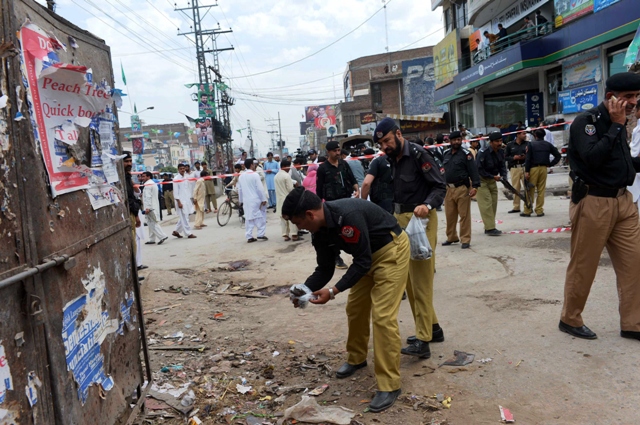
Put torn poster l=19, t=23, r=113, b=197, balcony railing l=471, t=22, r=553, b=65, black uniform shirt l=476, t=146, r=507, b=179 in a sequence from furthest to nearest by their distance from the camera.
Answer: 1. balcony railing l=471, t=22, r=553, b=65
2. black uniform shirt l=476, t=146, r=507, b=179
3. torn poster l=19, t=23, r=113, b=197

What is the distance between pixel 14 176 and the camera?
1.83 m

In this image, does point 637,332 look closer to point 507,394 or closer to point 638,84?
point 507,394

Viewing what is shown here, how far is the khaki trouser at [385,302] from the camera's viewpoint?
11.0ft

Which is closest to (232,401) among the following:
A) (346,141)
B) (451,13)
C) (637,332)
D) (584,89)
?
(637,332)

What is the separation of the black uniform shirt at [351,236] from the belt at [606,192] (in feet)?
5.43

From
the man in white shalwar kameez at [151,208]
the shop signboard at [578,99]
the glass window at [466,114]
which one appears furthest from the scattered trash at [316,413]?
the glass window at [466,114]

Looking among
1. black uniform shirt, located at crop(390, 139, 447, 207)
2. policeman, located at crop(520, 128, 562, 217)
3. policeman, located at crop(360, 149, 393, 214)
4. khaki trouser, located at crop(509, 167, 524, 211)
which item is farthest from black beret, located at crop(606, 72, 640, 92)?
khaki trouser, located at crop(509, 167, 524, 211)

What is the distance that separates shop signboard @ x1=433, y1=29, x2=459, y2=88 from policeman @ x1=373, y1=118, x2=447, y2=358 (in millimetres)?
27101

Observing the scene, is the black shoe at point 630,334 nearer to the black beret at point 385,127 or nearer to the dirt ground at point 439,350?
the dirt ground at point 439,350

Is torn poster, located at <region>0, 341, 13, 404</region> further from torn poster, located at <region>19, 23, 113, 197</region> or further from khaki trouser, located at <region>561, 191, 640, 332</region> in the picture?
khaki trouser, located at <region>561, 191, 640, 332</region>

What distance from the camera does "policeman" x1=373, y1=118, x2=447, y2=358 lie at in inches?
159

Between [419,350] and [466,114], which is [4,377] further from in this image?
[466,114]

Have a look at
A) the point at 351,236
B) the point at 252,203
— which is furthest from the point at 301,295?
the point at 252,203

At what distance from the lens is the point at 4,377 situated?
1.71 metres
